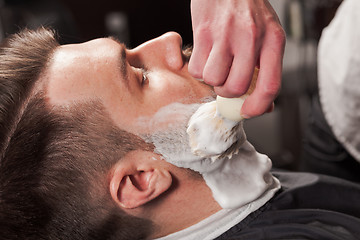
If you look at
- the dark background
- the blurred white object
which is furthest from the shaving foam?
the dark background

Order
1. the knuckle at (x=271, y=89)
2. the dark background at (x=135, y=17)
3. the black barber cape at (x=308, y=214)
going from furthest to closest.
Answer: the dark background at (x=135, y=17)
the black barber cape at (x=308, y=214)
the knuckle at (x=271, y=89)

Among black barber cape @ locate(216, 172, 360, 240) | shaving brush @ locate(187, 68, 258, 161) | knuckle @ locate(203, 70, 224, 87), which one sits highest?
knuckle @ locate(203, 70, 224, 87)

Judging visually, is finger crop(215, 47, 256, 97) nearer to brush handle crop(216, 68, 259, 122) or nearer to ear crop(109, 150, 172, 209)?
brush handle crop(216, 68, 259, 122)

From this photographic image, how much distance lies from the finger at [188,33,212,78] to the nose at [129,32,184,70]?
0.31 m

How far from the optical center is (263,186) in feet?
3.55

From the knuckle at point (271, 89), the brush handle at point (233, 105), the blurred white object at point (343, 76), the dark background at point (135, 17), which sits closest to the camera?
the knuckle at point (271, 89)

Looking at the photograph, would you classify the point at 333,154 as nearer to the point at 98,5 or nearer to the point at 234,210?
the point at 234,210

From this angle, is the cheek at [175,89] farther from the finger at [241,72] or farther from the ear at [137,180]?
the finger at [241,72]

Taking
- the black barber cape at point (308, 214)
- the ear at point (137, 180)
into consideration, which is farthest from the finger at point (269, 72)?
the black barber cape at point (308, 214)

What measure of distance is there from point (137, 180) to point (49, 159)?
0.21 metres

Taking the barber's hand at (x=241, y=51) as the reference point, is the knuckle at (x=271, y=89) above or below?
below

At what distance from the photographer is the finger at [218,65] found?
74 cm

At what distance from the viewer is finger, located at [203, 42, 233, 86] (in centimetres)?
74

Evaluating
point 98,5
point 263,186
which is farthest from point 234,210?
point 98,5
